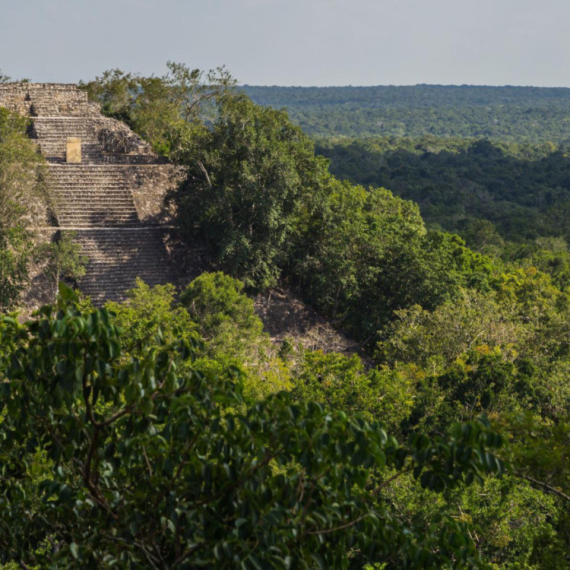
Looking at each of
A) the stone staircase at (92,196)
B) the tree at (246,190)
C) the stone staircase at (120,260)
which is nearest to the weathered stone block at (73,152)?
the stone staircase at (92,196)

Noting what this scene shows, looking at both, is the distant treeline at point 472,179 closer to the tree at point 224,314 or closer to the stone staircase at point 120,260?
the stone staircase at point 120,260

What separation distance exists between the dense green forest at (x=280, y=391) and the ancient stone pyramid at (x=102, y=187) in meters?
0.92

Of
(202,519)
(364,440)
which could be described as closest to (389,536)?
(364,440)

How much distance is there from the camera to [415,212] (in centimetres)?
2595

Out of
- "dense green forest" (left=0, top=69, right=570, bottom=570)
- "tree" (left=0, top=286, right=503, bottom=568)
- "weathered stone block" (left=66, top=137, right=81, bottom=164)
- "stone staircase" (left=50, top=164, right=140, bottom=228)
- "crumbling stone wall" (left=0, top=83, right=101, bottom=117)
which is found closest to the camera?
"tree" (left=0, top=286, right=503, bottom=568)

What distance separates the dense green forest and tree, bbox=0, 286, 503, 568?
0.04 ft

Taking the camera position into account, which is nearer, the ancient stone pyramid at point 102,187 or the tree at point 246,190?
the tree at point 246,190

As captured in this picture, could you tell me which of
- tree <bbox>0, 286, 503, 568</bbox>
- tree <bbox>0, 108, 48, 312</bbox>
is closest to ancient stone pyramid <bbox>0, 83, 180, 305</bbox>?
tree <bbox>0, 108, 48, 312</bbox>

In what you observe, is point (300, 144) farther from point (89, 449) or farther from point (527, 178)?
point (527, 178)

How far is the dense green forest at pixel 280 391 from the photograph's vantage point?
168 inches

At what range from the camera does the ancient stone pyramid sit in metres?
20.6

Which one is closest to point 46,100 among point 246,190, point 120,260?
point 120,260

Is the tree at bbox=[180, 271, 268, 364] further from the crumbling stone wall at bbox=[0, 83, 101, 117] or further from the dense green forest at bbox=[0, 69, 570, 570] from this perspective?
the crumbling stone wall at bbox=[0, 83, 101, 117]

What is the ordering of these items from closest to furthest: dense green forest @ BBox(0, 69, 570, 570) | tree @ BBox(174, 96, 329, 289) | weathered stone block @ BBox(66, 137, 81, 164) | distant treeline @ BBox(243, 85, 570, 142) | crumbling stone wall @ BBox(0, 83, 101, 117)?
dense green forest @ BBox(0, 69, 570, 570) < tree @ BBox(174, 96, 329, 289) < weathered stone block @ BBox(66, 137, 81, 164) < crumbling stone wall @ BBox(0, 83, 101, 117) < distant treeline @ BBox(243, 85, 570, 142)
